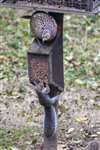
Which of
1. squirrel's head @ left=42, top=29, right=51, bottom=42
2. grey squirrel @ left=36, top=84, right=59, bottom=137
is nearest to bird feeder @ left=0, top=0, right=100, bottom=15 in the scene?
squirrel's head @ left=42, top=29, right=51, bottom=42

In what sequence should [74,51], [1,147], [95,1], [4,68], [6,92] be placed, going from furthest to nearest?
1. [74,51]
2. [4,68]
3. [6,92]
4. [1,147]
5. [95,1]

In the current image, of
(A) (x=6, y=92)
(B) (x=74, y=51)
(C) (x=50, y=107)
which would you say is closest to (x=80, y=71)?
(B) (x=74, y=51)

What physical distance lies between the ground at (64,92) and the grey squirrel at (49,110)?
41 cm

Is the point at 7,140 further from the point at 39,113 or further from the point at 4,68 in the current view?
the point at 4,68

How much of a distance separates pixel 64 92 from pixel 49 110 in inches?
87.6

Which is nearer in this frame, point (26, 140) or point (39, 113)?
point (26, 140)

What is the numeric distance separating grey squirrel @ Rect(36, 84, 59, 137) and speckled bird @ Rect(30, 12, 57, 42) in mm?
432

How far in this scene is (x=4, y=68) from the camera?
294 inches

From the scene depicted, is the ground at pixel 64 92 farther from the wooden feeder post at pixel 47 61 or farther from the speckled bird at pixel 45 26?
the speckled bird at pixel 45 26

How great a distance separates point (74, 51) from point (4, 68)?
4.02 feet

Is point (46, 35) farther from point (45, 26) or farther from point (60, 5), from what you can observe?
point (60, 5)

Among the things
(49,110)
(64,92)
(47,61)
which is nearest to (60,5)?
(47,61)

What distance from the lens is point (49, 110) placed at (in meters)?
4.52

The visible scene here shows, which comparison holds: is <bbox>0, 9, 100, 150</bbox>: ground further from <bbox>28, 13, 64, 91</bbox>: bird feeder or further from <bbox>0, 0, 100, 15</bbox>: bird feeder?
<bbox>0, 0, 100, 15</bbox>: bird feeder
